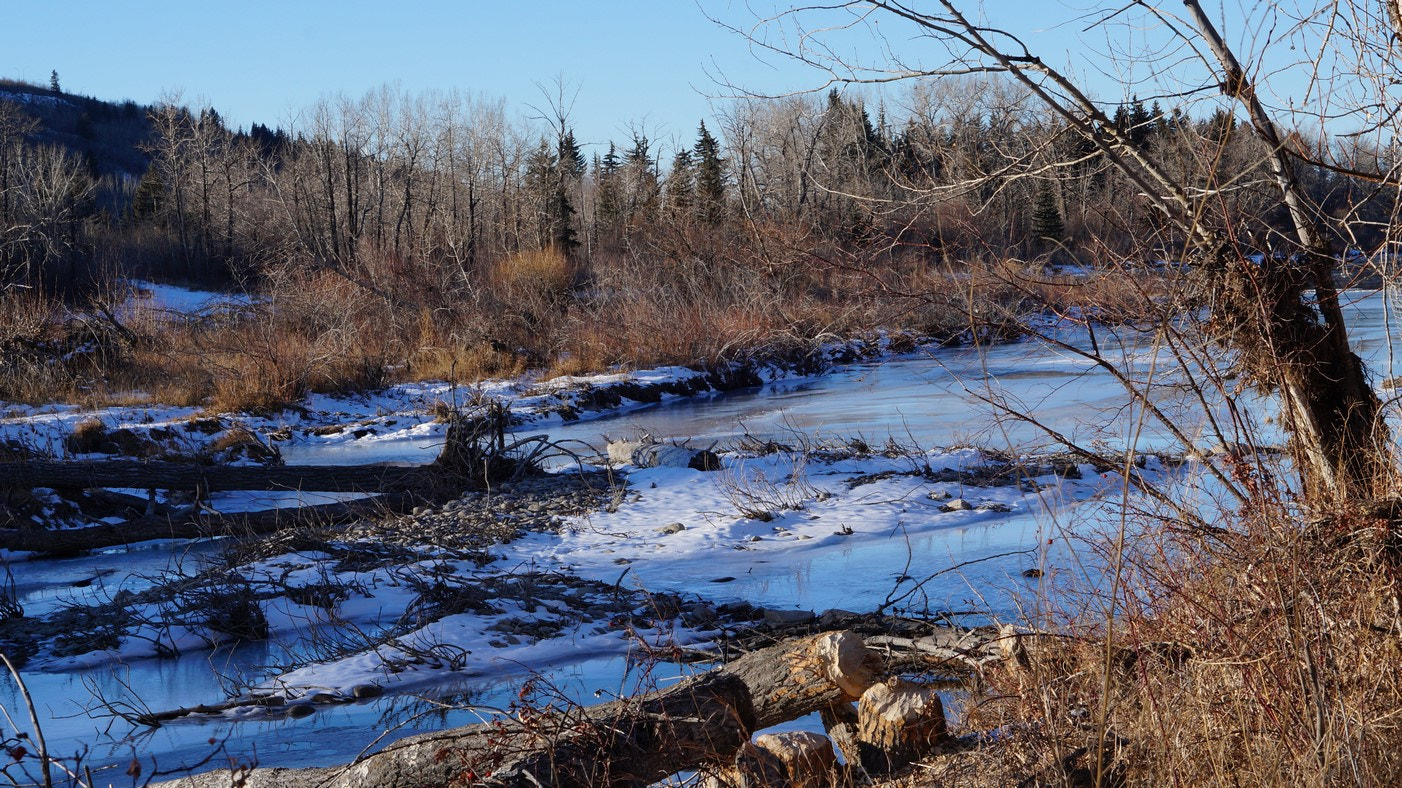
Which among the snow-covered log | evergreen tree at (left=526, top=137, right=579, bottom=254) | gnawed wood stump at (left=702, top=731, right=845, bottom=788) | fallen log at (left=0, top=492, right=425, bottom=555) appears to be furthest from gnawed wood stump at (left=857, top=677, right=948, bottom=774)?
evergreen tree at (left=526, top=137, right=579, bottom=254)

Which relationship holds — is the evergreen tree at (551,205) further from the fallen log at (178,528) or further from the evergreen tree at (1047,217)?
the evergreen tree at (1047,217)

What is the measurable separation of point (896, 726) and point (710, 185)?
3661 centimetres

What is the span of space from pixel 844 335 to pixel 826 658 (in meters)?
2.56

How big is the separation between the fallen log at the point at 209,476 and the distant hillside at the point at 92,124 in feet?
245

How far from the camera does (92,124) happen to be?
87.1 m

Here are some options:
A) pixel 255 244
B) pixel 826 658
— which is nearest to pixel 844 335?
pixel 826 658

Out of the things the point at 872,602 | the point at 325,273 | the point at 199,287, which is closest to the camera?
the point at 872,602

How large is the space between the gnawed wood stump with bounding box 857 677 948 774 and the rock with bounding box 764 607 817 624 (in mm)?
2489

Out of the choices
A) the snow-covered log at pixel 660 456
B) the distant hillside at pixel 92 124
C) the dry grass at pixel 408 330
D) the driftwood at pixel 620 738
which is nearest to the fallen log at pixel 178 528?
the snow-covered log at pixel 660 456

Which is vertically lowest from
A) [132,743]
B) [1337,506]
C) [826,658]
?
[132,743]

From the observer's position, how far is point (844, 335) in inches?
252

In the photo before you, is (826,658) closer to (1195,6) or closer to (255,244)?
(1195,6)

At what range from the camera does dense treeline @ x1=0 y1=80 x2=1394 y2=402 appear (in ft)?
16.6

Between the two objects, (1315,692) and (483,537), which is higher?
(1315,692)
